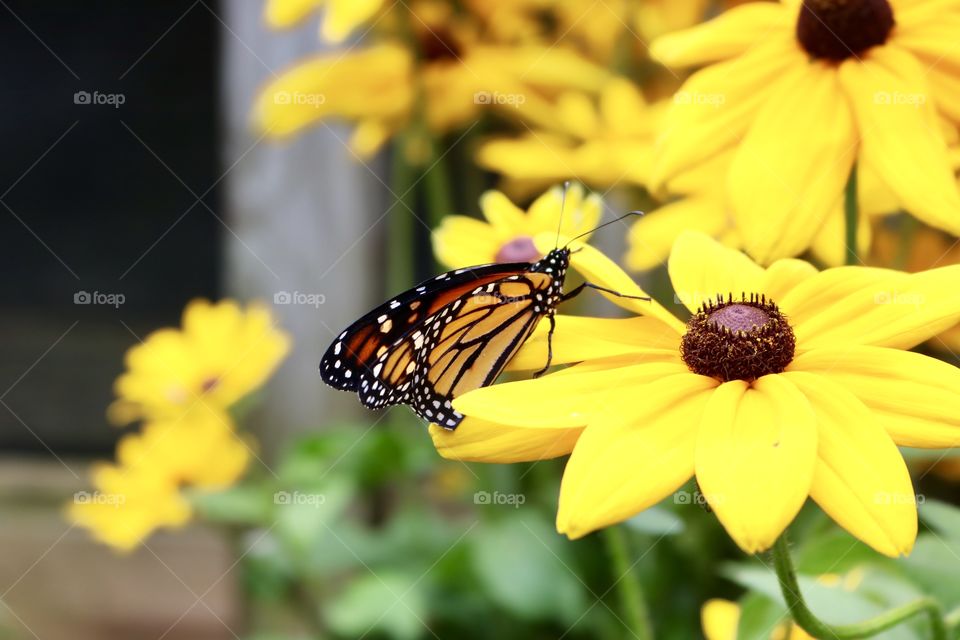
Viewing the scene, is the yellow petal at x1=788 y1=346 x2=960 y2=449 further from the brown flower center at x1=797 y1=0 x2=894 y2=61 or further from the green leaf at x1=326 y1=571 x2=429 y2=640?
the green leaf at x1=326 y1=571 x2=429 y2=640

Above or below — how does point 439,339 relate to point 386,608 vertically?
above

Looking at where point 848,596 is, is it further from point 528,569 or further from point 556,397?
point 528,569

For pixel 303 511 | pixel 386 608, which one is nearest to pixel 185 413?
pixel 303 511

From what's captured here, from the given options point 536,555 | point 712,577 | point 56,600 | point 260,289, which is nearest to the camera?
point 712,577

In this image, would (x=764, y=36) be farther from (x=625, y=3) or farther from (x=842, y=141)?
(x=625, y=3)

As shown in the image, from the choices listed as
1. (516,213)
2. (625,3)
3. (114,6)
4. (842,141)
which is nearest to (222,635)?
(114,6)

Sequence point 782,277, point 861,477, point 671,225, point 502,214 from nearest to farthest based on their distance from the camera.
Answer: point 861,477
point 782,277
point 502,214
point 671,225
